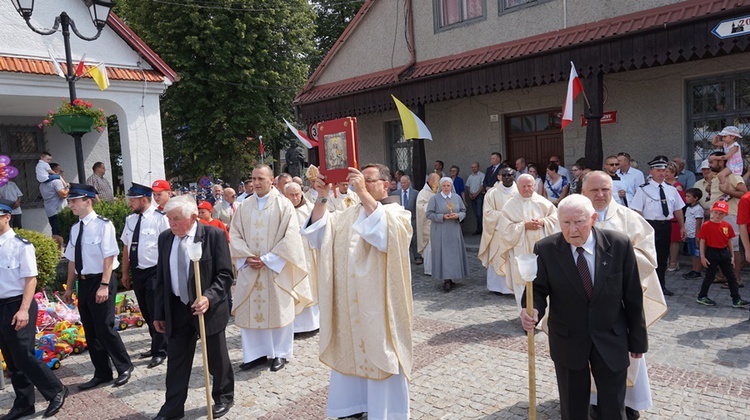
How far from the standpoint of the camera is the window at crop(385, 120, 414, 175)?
15593 mm

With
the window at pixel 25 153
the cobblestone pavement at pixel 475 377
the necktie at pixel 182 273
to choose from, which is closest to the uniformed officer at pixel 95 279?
the cobblestone pavement at pixel 475 377

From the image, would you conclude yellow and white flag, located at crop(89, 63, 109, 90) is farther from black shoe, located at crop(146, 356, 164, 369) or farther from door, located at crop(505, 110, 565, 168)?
door, located at crop(505, 110, 565, 168)

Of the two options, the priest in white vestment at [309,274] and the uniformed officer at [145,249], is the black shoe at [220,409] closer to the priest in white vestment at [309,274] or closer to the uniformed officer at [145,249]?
the uniformed officer at [145,249]

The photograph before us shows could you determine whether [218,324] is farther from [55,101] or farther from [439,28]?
[439,28]

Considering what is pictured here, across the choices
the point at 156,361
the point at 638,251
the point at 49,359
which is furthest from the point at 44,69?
the point at 638,251

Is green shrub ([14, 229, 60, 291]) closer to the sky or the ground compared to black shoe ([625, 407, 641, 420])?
closer to the sky

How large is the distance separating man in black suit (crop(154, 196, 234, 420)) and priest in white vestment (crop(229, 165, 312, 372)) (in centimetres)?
97

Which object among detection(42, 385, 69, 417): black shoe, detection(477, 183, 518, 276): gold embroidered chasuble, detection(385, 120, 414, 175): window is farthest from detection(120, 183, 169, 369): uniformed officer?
detection(385, 120, 414, 175): window

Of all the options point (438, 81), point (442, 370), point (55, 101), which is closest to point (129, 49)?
point (55, 101)

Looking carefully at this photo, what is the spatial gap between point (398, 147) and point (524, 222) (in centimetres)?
922

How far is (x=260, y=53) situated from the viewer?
75.9 feet

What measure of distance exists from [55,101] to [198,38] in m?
11.2

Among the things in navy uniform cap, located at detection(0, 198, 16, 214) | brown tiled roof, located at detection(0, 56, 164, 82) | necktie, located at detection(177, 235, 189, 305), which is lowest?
necktie, located at detection(177, 235, 189, 305)

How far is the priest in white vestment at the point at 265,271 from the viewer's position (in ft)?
18.9
